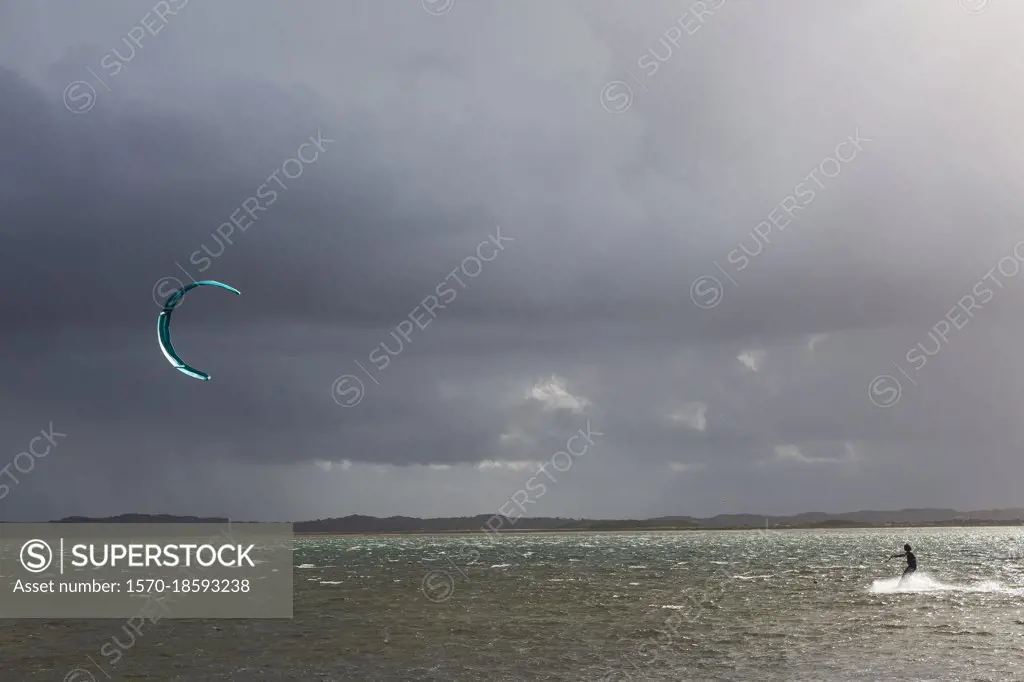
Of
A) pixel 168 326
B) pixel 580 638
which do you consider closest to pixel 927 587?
pixel 580 638

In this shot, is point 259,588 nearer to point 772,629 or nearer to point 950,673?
point 772,629

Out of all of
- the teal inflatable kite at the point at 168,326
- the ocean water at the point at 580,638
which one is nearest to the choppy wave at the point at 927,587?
the ocean water at the point at 580,638

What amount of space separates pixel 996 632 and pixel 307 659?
32.8m

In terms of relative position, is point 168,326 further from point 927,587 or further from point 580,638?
point 927,587

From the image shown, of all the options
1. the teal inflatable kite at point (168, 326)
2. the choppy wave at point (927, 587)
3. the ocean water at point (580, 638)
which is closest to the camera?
the teal inflatable kite at point (168, 326)

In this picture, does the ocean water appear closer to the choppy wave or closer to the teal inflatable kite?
the choppy wave

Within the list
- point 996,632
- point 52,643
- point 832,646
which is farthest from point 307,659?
point 996,632

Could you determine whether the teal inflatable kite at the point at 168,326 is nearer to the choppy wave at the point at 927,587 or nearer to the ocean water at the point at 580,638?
the ocean water at the point at 580,638

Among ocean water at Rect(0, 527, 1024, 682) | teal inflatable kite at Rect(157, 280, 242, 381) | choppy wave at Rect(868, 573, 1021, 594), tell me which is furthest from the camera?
choppy wave at Rect(868, 573, 1021, 594)

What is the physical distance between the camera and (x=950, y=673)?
3444 centimetres

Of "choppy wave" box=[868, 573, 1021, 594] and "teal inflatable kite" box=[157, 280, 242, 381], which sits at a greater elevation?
"teal inflatable kite" box=[157, 280, 242, 381]

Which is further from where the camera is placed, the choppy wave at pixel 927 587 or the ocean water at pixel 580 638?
the choppy wave at pixel 927 587

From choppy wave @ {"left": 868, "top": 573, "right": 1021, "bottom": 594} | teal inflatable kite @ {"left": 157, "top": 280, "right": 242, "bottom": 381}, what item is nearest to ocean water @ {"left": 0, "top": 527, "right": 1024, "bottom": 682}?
choppy wave @ {"left": 868, "top": 573, "right": 1021, "bottom": 594}

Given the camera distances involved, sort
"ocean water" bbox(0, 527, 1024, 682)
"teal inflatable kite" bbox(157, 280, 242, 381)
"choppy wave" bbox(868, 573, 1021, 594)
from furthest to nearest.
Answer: "choppy wave" bbox(868, 573, 1021, 594) → "ocean water" bbox(0, 527, 1024, 682) → "teal inflatable kite" bbox(157, 280, 242, 381)
